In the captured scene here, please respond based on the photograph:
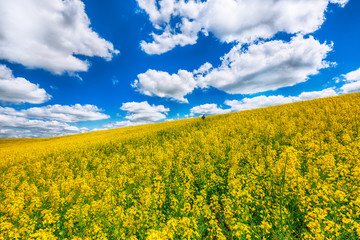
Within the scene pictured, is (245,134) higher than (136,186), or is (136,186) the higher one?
(245,134)

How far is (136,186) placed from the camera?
6.50 metres

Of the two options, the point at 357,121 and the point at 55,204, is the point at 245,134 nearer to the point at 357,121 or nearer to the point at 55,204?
the point at 357,121

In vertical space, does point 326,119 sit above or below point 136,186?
above

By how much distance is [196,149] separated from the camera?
32.4 ft

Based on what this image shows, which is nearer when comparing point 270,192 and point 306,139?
point 270,192

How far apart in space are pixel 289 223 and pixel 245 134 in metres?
8.13

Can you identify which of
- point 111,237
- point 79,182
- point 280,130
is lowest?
point 111,237

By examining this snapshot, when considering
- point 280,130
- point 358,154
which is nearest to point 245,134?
point 280,130

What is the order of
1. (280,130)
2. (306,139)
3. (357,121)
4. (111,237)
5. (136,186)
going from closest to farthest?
(111,237) → (136,186) → (306,139) → (357,121) → (280,130)

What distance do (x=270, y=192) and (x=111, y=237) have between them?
487 cm

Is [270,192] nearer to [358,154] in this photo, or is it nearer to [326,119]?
[358,154]

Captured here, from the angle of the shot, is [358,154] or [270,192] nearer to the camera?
[270,192]

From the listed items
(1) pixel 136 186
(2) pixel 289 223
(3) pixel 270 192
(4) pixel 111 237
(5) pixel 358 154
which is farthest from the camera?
(1) pixel 136 186

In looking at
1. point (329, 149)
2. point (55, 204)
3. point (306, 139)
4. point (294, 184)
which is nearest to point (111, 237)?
point (55, 204)
